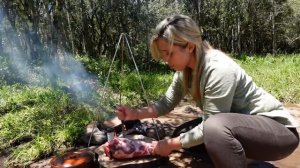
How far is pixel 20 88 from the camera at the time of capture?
23.1ft

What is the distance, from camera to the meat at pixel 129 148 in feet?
8.56

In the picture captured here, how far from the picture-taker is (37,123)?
458 centimetres

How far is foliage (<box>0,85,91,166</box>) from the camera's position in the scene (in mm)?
3861

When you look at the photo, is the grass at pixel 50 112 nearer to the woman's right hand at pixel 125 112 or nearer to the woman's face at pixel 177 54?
the woman's right hand at pixel 125 112

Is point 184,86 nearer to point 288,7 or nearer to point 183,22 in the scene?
point 183,22

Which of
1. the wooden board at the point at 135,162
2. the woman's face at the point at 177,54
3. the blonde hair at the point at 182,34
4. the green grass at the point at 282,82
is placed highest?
the blonde hair at the point at 182,34

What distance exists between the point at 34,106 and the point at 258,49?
18.5 m

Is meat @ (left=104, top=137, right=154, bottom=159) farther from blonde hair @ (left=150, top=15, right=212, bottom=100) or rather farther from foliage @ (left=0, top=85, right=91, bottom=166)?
foliage @ (left=0, top=85, right=91, bottom=166)

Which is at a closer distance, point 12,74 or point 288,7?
point 12,74

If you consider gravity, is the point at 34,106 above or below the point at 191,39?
below

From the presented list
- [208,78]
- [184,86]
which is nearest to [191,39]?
[208,78]

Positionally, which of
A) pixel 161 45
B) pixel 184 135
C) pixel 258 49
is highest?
pixel 161 45

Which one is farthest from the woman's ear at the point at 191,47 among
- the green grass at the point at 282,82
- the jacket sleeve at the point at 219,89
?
the green grass at the point at 282,82

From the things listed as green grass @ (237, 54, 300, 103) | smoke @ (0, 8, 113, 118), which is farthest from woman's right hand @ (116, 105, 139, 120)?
green grass @ (237, 54, 300, 103)
